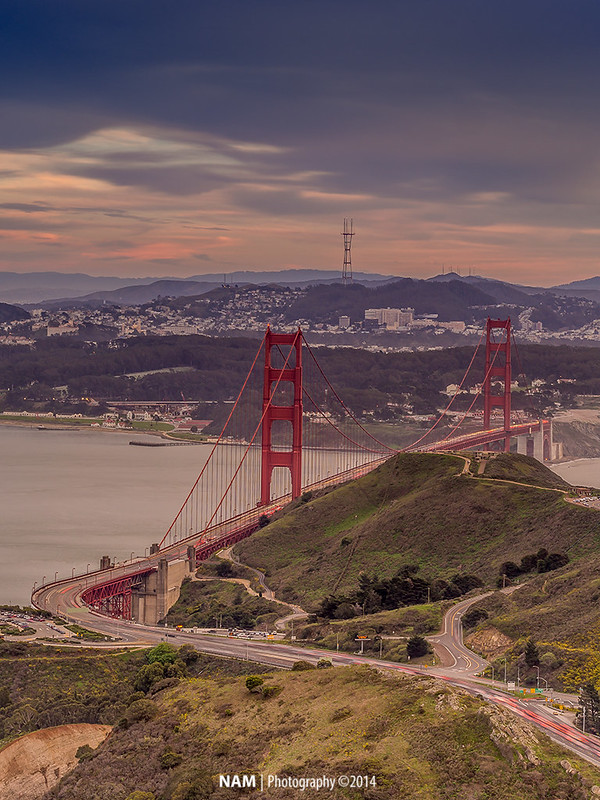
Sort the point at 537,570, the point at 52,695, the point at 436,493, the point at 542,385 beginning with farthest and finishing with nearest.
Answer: the point at 542,385, the point at 436,493, the point at 537,570, the point at 52,695

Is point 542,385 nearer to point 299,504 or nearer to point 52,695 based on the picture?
point 299,504

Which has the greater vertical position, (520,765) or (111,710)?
(520,765)

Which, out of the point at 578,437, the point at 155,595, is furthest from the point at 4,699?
the point at 578,437

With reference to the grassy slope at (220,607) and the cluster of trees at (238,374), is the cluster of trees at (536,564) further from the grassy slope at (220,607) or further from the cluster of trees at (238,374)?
the cluster of trees at (238,374)

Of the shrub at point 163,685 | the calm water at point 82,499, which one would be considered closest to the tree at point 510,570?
the shrub at point 163,685

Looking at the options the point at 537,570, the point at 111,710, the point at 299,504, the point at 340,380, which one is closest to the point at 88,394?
the point at 340,380

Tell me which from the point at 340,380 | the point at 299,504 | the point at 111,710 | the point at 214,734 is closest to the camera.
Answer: the point at 214,734
